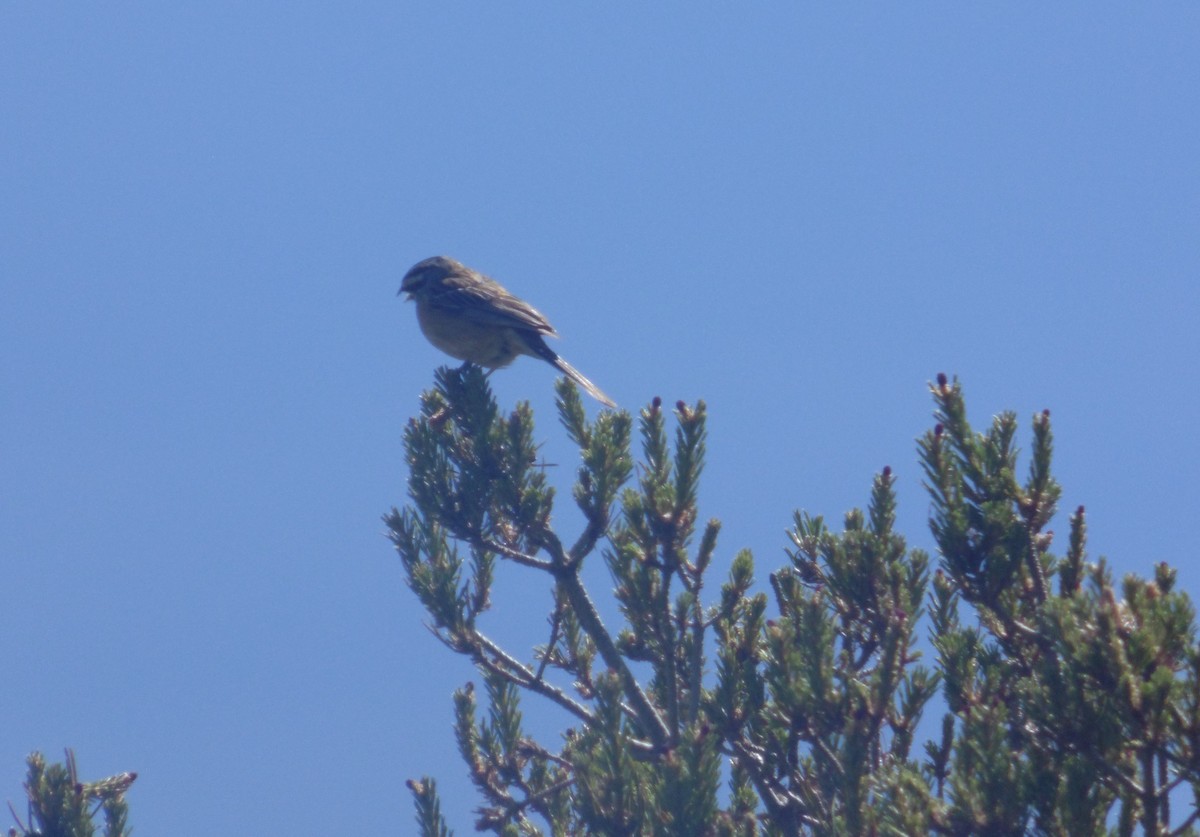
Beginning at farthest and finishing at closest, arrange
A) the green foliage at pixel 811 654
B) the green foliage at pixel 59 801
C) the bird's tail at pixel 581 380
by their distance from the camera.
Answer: the bird's tail at pixel 581 380, the green foliage at pixel 59 801, the green foliage at pixel 811 654

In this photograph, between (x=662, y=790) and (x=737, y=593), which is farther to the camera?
(x=737, y=593)

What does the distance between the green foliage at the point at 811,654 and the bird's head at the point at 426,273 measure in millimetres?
4924

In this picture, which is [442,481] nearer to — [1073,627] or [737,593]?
[737,593]

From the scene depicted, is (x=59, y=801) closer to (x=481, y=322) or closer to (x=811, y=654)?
(x=811, y=654)

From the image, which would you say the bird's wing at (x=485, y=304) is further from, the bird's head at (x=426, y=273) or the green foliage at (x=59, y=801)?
the green foliage at (x=59, y=801)

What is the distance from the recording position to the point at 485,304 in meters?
9.93

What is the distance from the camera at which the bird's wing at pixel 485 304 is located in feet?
31.7

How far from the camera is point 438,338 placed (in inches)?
413

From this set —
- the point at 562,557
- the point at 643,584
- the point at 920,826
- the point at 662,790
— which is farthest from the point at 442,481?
the point at 920,826

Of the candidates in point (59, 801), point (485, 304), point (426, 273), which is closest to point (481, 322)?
point (485, 304)

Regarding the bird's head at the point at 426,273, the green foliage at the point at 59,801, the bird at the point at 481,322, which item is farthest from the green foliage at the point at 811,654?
the bird's head at the point at 426,273

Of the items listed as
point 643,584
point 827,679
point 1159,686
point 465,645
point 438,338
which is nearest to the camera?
point 1159,686

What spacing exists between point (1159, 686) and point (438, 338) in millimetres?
8301

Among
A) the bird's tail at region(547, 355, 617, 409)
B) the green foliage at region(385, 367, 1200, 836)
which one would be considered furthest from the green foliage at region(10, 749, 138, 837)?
the bird's tail at region(547, 355, 617, 409)
